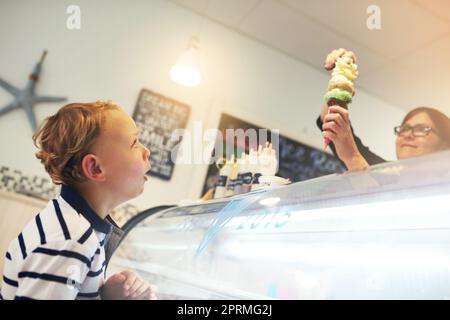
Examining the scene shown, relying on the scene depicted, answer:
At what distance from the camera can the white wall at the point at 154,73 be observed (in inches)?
107

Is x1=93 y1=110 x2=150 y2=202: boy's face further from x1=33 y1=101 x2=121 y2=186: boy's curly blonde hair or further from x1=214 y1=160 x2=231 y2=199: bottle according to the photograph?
x1=214 y1=160 x2=231 y2=199: bottle

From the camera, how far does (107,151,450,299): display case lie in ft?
1.93

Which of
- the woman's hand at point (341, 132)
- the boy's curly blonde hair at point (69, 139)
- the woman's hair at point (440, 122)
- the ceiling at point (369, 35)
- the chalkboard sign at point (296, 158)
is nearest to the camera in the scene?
the boy's curly blonde hair at point (69, 139)

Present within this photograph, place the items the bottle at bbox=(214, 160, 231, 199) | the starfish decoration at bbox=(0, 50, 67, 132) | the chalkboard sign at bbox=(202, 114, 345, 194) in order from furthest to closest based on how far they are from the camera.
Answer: the chalkboard sign at bbox=(202, 114, 345, 194) < the starfish decoration at bbox=(0, 50, 67, 132) < the bottle at bbox=(214, 160, 231, 199)

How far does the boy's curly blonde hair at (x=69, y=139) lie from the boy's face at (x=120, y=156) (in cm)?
2

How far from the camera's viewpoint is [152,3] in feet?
10.2

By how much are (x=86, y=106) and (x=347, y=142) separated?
0.61m

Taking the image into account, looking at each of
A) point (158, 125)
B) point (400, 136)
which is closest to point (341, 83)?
point (400, 136)

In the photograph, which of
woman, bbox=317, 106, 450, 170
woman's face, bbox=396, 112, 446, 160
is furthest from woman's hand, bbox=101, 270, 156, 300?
woman's face, bbox=396, 112, 446, 160

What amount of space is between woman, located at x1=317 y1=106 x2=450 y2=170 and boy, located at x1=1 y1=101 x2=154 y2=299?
1.53 ft

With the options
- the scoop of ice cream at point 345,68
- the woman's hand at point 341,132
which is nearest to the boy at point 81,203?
the woman's hand at point 341,132

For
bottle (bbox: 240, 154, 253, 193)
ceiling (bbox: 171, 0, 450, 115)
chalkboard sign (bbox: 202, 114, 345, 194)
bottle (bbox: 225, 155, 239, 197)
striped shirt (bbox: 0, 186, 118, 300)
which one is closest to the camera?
striped shirt (bbox: 0, 186, 118, 300)

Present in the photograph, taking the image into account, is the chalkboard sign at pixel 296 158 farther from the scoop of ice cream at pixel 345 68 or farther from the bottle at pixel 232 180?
the scoop of ice cream at pixel 345 68

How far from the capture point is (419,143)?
118cm
